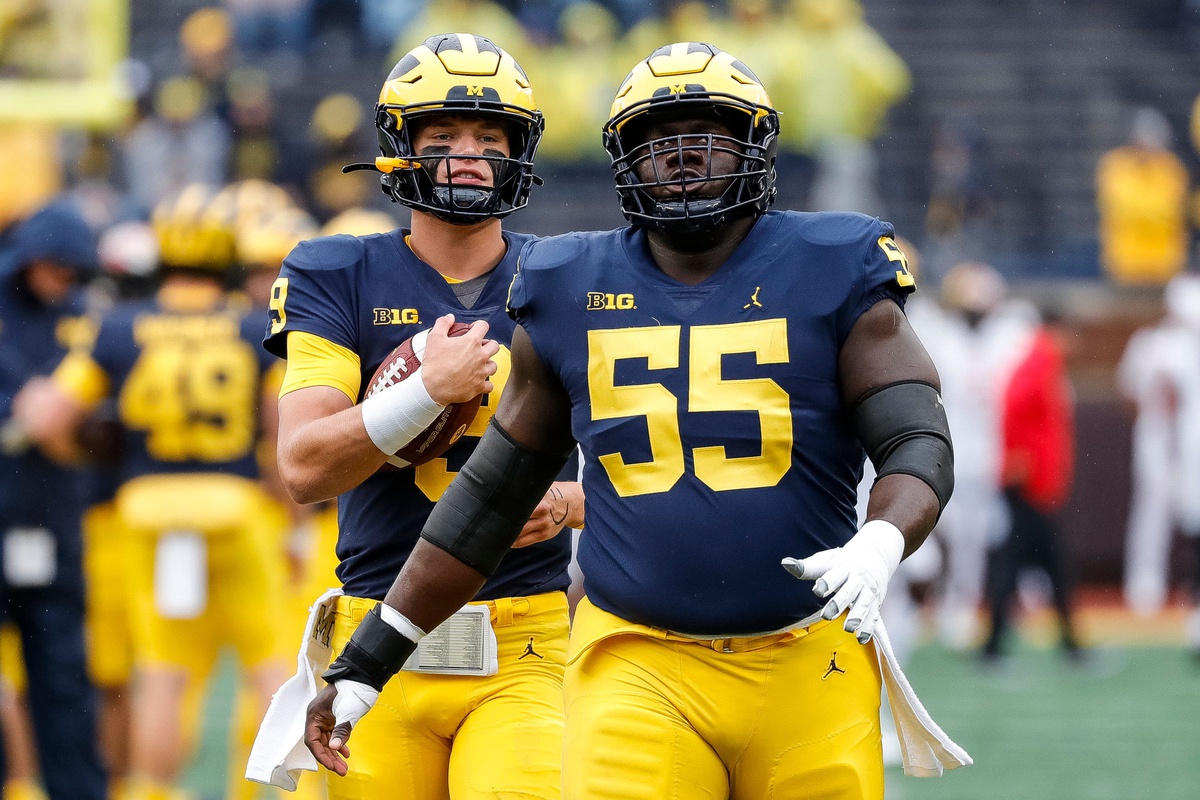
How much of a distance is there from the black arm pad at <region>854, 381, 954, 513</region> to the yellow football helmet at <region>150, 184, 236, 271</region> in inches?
149

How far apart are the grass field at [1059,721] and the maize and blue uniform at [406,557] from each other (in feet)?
12.1

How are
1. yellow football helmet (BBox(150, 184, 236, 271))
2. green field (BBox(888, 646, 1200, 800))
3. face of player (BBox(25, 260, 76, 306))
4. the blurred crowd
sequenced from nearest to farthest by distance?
yellow football helmet (BBox(150, 184, 236, 271)), face of player (BBox(25, 260, 76, 306)), green field (BBox(888, 646, 1200, 800)), the blurred crowd

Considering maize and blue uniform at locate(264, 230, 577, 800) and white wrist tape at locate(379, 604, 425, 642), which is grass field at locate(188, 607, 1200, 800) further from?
white wrist tape at locate(379, 604, 425, 642)

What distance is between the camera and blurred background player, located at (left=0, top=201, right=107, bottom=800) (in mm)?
6387

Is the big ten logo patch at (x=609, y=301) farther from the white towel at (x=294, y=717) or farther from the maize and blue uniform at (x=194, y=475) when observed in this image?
the maize and blue uniform at (x=194, y=475)

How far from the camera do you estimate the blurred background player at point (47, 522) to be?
639cm

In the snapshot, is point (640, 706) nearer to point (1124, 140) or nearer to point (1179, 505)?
point (1179, 505)

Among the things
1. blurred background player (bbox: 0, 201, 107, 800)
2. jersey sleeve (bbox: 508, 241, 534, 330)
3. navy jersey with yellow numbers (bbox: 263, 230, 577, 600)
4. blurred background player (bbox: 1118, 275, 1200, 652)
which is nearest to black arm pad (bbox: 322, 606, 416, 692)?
navy jersey with yellow numbers (bbox: 263, 230, 577, 600)

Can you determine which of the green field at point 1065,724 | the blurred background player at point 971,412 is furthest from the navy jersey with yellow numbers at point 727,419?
the blurred background player at point 971,412

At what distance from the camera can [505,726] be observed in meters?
3.52

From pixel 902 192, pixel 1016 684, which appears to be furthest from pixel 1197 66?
pixel 1016 684

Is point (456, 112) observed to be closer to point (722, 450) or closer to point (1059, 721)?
point (722, 450)

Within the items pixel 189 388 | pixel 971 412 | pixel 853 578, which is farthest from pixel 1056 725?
pixel 853 578

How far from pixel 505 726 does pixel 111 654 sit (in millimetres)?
4255
